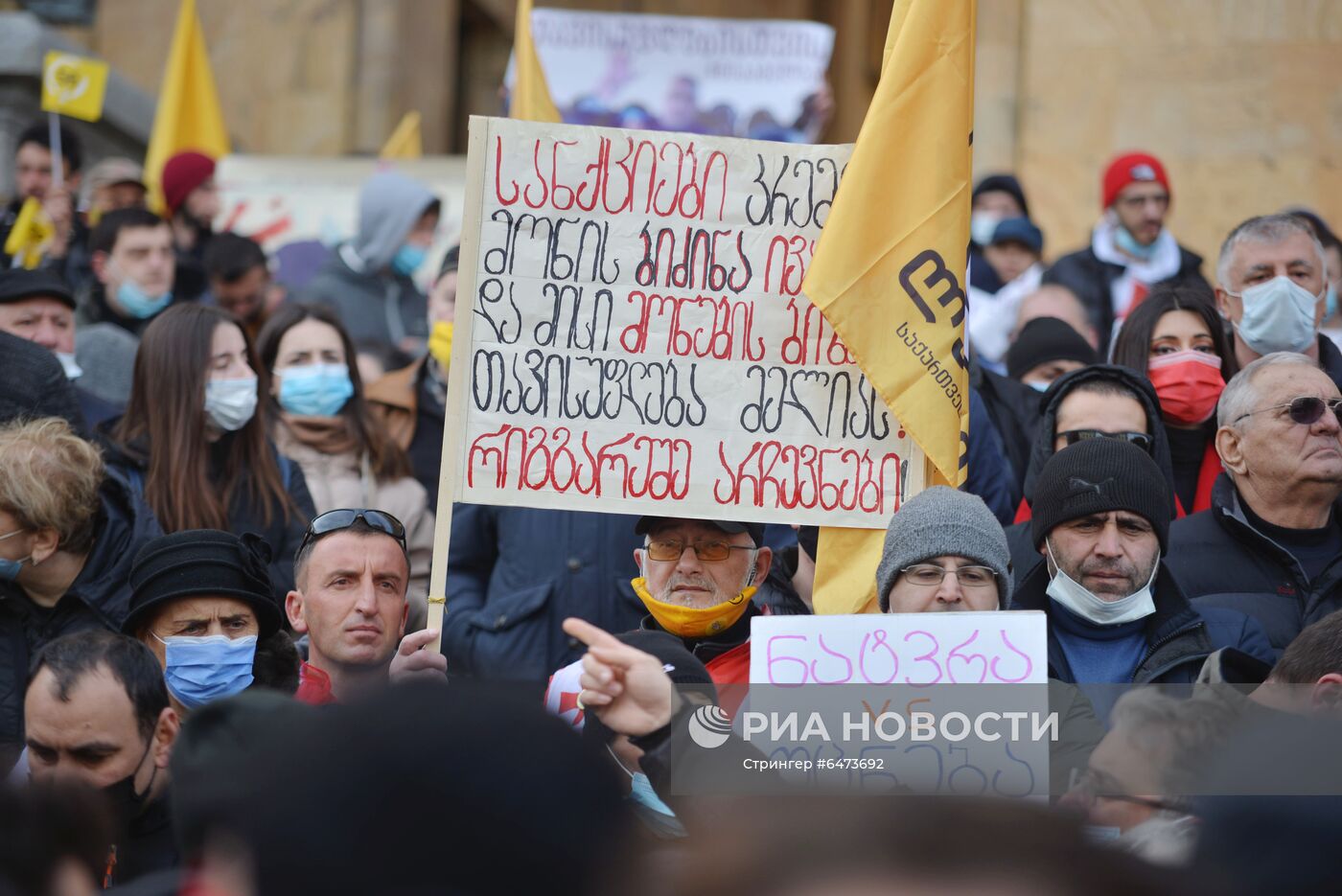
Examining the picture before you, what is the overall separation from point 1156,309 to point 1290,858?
15.8ft

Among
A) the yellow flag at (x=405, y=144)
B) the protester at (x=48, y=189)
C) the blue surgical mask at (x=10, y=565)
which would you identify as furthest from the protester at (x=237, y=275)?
the yellow flag at (x=405, y=144)

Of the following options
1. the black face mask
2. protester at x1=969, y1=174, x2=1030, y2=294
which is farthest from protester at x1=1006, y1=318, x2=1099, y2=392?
the black face mask

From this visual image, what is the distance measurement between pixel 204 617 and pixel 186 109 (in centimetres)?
696

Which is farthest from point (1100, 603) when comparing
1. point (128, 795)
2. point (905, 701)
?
point (128, 795)

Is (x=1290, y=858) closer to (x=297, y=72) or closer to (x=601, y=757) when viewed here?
(x=601, y=757)

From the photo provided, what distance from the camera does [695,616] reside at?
15.9 ft

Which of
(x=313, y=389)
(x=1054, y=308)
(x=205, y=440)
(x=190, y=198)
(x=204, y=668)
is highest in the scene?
(x=190, y=198)

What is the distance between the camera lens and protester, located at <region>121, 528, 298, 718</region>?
4730mm

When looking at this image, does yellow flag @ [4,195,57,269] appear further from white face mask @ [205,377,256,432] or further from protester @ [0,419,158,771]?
protester @ [0,419,158,771]

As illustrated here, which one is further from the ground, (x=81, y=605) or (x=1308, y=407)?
(x=1308, y=407)

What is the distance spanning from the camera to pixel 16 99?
31.9 ft

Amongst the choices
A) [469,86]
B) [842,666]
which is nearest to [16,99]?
[842,666]

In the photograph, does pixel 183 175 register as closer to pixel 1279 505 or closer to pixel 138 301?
pixel 138 301

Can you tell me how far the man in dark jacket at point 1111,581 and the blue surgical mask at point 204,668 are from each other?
80.1 inches
